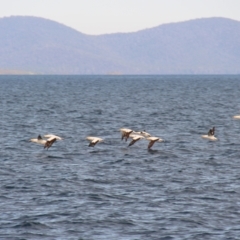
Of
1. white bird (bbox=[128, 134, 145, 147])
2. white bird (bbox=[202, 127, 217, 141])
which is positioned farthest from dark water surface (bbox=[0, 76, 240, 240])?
white bird (bbox=[128, 134, 145, 147])

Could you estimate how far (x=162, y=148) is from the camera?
4894cm

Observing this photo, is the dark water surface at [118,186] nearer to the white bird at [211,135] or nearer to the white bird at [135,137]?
the white bird at [211,135]

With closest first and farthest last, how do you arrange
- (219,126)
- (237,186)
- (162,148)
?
(237,186), (162,148), (219,126)

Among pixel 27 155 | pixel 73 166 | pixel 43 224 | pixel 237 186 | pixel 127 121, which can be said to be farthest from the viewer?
pixel 127 121

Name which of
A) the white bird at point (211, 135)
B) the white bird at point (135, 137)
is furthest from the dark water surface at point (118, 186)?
the white bird at point (135, 137)

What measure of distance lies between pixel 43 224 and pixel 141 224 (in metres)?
3.40

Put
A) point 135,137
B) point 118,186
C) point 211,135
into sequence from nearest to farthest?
1. point 118,186
2. point 135,137
3. point 211,135

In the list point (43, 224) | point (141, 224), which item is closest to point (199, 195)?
point (141, 224)

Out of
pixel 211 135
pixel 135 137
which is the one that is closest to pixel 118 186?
pixel 135 137

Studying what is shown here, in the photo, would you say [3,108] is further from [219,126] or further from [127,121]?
[219,126]

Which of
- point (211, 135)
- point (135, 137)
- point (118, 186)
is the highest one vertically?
point (135, 137)

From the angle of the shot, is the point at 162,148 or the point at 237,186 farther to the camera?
the point at 162,148

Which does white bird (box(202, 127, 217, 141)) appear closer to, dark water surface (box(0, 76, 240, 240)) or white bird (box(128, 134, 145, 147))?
dark water surface (box(0, 76, 240, 240))

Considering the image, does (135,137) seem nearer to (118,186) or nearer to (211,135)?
(211,135)
